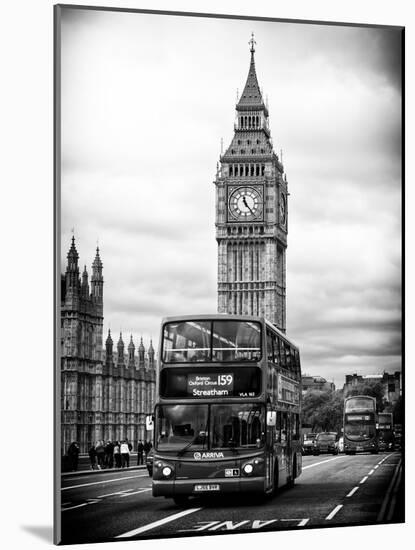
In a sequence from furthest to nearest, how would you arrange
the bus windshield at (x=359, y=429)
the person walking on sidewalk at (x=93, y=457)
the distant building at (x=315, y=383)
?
1. the bus windshield at (x=359, y=429)
2. the distant building at (x=315, y=383)
3. the person walking on sidewalk at (x=93, y=457)

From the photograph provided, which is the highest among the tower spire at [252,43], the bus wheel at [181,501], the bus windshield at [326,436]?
the tower spire at [252,43]

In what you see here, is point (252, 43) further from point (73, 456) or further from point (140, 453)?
point (140, 453)

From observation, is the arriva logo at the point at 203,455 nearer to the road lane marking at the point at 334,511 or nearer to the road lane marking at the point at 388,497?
the road lane marking at the point at 334,511

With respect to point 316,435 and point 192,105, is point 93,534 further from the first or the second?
point 316,435

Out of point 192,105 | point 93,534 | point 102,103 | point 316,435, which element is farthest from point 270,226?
point 316,435

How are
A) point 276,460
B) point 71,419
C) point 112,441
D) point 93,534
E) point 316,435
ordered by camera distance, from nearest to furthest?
point 93,534
point 71,419
point 276,460
point 112,441
point 316,435

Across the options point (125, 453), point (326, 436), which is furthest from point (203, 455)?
point (326, 436)

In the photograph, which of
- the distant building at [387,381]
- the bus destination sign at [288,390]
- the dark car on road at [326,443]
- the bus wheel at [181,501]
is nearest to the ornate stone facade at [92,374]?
the bus wheel at [181,501]
